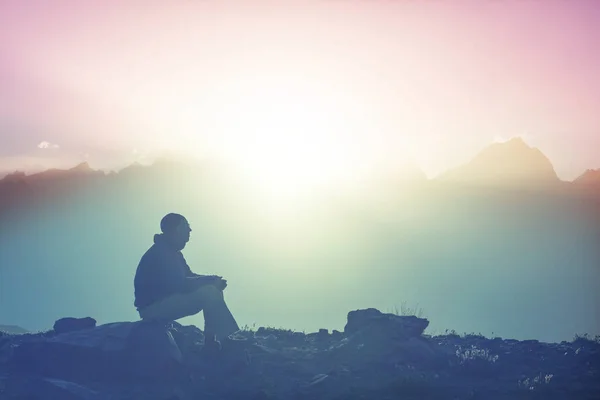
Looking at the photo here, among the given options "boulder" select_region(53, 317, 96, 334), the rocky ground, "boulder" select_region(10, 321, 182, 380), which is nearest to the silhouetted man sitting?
the rocky ground

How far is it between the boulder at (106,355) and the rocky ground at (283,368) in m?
0.02

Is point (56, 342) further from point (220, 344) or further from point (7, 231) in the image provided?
point (7, 231)

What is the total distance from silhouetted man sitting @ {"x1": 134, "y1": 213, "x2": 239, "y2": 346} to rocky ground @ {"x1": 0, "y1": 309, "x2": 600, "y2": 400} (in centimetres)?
42

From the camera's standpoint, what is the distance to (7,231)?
18512 centimetres

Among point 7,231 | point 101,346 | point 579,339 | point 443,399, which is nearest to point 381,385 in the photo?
point 443,399

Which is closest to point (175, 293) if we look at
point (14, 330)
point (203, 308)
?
point (203, 308)

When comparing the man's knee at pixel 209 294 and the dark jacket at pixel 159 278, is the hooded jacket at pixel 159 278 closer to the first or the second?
the dark jacket at pixel 159 278

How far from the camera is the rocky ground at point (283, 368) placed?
13.2 m

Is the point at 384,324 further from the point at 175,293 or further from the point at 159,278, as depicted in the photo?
the point at 159,278

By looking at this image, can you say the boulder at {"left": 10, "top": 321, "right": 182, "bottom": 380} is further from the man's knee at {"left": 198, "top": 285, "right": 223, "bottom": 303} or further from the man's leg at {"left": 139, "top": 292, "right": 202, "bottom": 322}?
the man's knee at {"left": 198, "top": 285, "right": 223, "bottom": 303}

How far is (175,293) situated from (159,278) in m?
0.52

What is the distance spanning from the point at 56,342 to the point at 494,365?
405 inches

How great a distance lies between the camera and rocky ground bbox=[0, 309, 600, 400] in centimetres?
1316

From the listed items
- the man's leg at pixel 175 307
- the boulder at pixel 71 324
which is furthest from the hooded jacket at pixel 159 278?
the boulder at pixel 71 324
